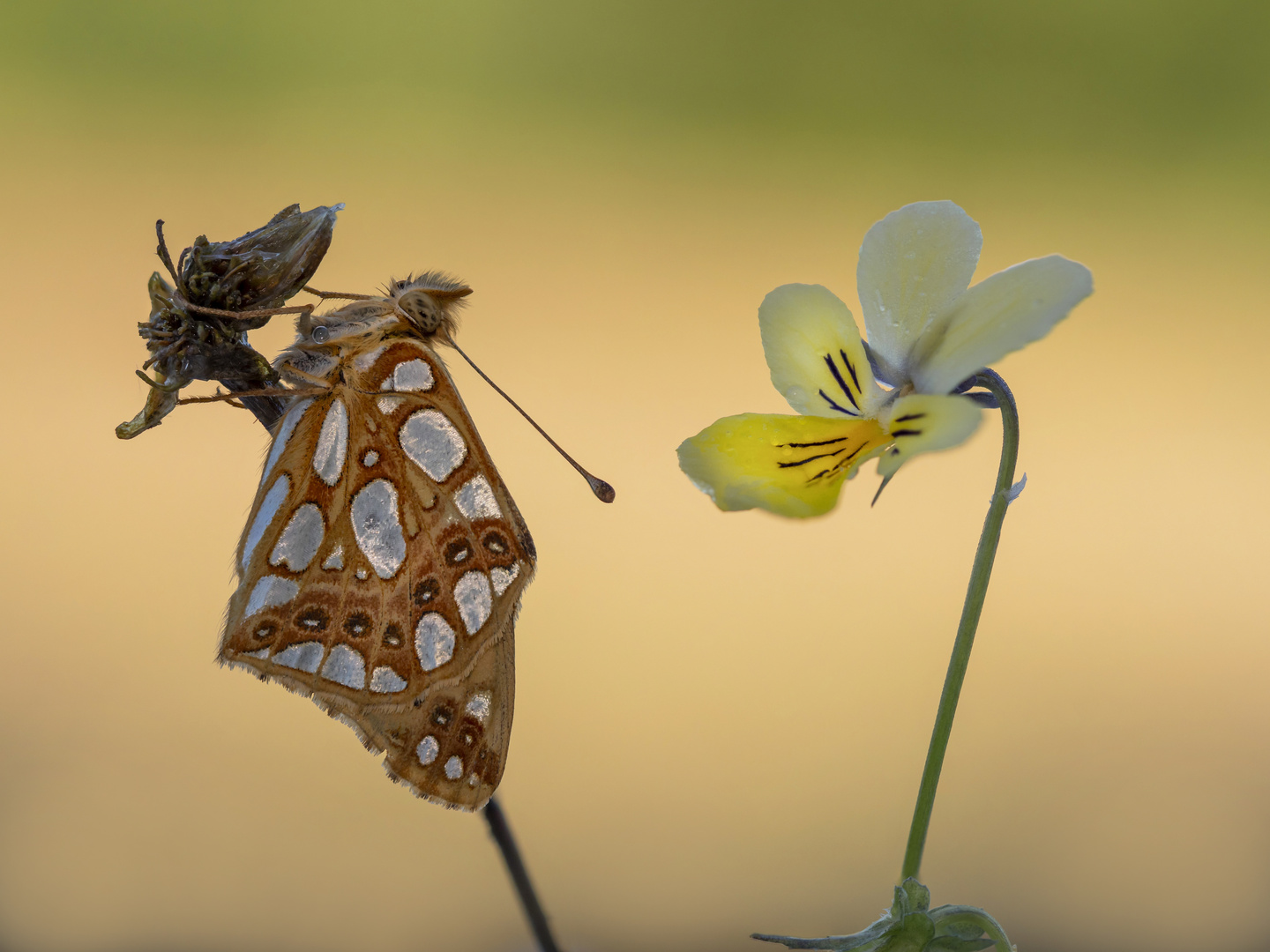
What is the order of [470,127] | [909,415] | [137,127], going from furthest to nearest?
[470,127] < [137,127] < [909,415]

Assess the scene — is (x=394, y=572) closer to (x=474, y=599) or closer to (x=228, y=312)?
(x=474, y=599)

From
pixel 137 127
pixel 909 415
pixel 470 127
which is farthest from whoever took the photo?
pixel 470 127

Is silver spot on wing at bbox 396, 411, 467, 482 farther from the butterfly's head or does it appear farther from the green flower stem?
the green flower stem

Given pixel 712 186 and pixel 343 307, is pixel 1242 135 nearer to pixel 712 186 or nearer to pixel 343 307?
pixel 712 186

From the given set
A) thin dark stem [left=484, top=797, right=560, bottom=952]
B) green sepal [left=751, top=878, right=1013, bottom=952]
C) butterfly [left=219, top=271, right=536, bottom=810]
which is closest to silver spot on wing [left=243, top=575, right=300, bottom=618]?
butterfly [left=219, top=271, right=536, bottom=810]

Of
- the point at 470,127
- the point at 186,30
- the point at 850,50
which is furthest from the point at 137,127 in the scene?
the point at 850,50

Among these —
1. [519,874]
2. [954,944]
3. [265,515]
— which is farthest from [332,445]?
[954,944]

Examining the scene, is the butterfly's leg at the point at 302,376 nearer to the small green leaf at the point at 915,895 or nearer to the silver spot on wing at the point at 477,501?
the silver spot on wing at the point at 477,501
